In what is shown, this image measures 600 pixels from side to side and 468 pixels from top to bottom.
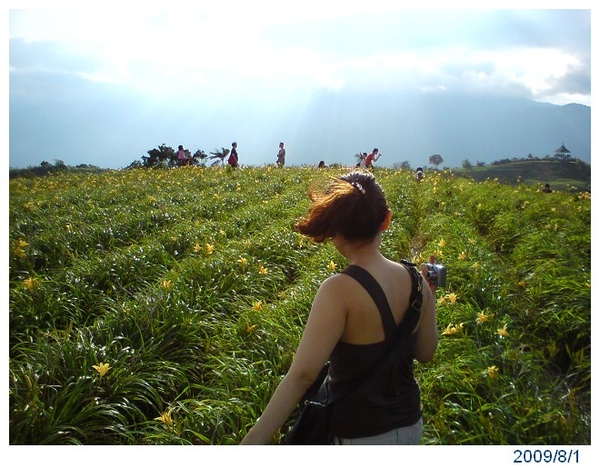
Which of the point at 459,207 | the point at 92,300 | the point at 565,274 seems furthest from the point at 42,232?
the point at 459,207

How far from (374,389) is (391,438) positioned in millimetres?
190

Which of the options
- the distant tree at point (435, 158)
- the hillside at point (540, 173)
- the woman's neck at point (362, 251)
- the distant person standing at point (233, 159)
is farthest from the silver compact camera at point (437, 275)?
the distant person standing at point (233, 159)

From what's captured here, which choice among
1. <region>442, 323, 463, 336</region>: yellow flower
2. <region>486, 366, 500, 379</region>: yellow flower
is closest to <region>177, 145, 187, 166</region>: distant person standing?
<region>442, 323, 463, 336</region>: yellow flower

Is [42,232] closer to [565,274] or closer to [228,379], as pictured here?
[228,379]

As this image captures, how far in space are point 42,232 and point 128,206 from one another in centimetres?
162

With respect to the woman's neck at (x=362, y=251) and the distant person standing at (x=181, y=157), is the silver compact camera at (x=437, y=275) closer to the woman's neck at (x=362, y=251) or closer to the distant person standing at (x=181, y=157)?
the woman's neck at (x=362, y=251)

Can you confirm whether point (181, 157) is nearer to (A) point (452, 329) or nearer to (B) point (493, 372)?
(A) point (452, 329)

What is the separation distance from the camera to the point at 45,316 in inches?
110

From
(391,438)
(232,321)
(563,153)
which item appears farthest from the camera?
(232,321)

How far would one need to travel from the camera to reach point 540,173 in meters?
5.24

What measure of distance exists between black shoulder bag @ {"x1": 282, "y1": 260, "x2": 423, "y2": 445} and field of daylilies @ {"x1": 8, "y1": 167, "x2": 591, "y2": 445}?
394 mm

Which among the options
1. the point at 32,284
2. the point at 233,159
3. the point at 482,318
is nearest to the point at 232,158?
the point at 233,159

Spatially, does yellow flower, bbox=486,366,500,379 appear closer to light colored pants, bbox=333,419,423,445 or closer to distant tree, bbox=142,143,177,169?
light colored pants, bbox=333,419,423,445
